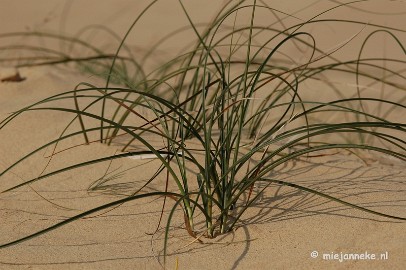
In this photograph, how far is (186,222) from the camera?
1.73 m

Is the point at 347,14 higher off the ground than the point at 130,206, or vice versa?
the point at 347,14

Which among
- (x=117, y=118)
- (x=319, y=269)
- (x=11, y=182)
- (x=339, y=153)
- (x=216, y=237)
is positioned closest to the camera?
(x=319, y=269)

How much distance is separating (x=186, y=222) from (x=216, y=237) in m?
0.10

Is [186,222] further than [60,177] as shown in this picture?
No

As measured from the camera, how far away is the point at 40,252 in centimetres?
172

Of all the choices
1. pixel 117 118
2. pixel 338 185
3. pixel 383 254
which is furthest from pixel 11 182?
pixel 383 254

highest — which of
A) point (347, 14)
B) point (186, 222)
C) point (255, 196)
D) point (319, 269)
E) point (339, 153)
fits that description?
point (347, 14)

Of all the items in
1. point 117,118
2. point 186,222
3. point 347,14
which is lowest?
point 186,222

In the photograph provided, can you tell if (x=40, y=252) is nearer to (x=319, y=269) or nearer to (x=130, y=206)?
(x=130, y=206)

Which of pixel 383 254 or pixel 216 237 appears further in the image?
pixel 216 237

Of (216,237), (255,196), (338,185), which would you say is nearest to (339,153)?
(338,185)

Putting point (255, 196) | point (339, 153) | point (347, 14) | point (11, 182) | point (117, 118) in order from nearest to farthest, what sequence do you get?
point (255, 196)
point (11, 182)
point (339, 153)
point (117, 118)
point (347, 14)

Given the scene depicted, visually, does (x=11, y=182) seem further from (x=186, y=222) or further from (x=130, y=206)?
(x=186, y=222)

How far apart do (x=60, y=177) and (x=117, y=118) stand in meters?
0.53
